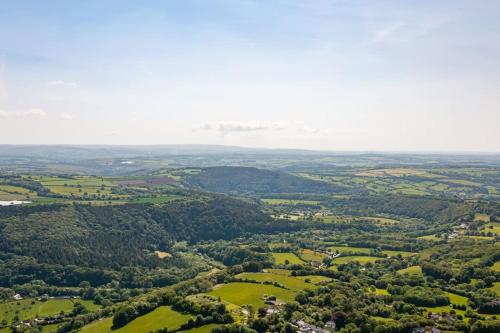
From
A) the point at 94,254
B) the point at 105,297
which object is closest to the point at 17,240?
the point at 94,254

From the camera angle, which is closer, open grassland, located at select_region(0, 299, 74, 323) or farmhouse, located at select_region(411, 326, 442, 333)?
farmhouse, located at select_region(411, 326, 442, 333)

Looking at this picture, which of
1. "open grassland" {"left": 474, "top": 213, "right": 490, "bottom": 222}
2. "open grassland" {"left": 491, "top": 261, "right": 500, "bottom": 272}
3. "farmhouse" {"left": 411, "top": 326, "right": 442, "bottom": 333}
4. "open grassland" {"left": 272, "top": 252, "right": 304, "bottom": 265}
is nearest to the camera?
"farmhouse" {"left": 411, "top": 326, "right": 442, "bottom": 333}

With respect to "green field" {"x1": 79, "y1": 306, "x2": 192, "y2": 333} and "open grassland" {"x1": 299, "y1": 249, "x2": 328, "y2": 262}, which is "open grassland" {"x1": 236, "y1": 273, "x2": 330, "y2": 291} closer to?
"green field" {"x1": 79, "y1": 306, "x2": 192, "y2": 333}

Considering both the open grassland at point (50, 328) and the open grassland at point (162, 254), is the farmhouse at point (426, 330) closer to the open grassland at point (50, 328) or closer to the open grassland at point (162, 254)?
the open grassland at point (50, 328)

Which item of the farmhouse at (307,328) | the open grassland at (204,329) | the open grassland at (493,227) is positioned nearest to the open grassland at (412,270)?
the farmhouse at (307,328)

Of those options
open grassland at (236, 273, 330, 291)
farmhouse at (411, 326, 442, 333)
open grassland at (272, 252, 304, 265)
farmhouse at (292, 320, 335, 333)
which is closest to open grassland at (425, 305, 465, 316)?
farmhouse at (411, 326, 442, 333)

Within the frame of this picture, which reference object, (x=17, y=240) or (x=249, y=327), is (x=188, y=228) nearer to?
(x=17, y=240)

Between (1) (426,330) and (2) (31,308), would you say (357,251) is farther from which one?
(2) (31,308)

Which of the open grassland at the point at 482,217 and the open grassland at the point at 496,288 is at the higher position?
the open grassland at the point at 482,217
